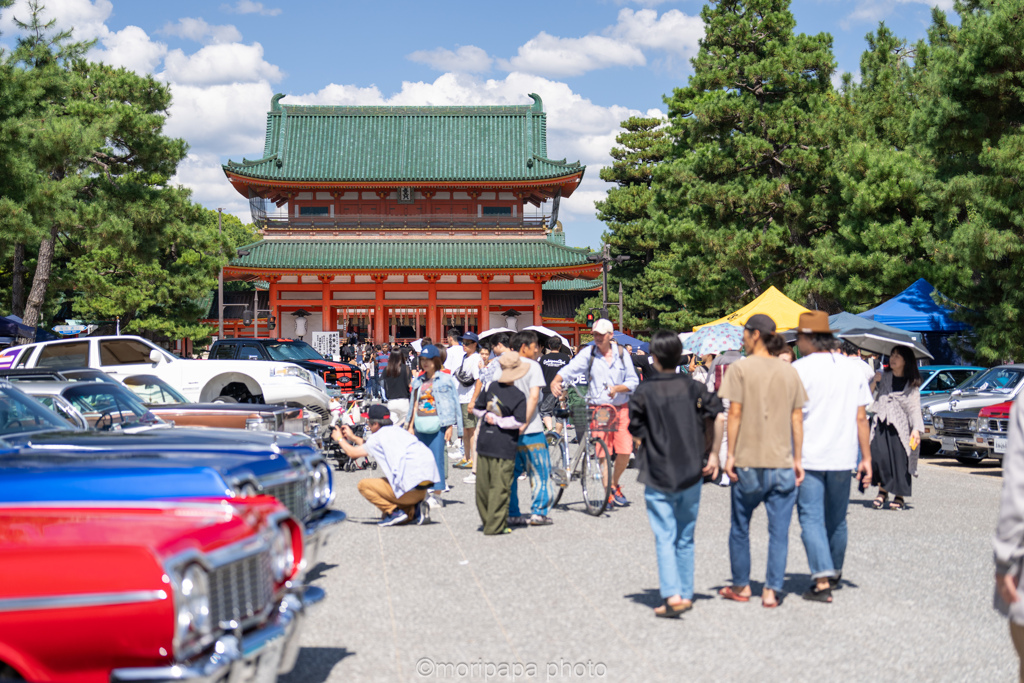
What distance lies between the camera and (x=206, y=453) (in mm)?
4820

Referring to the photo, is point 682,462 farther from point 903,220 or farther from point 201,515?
point 903,220

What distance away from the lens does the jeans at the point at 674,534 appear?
5691mm

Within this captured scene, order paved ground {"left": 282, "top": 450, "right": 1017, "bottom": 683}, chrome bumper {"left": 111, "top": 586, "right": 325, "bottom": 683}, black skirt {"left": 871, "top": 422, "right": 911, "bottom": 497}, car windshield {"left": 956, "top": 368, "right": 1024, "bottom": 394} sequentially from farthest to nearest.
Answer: car windshield {"left": 956, "top": 368, "right": 1024, "bottom": 394}, black skirt {"left": 871, "top": 422, "right": 911, "bottom": 497}, paved ground {"left": 282, "top": 450, "right": 1017, "bottom": 683}, chrome bumper {"left": 111, "top": 586, "right": 325, "bottom": 683}

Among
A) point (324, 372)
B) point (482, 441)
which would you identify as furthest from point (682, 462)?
point (324, 372)

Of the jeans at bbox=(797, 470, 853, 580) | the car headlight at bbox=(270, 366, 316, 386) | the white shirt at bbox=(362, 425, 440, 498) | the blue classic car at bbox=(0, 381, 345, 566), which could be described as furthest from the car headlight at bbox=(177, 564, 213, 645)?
the car headlight at bbox=(270, 366, 316, 386)

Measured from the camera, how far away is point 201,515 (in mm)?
3598

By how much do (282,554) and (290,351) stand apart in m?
19.9

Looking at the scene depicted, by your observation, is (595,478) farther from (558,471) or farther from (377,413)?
(377,413)

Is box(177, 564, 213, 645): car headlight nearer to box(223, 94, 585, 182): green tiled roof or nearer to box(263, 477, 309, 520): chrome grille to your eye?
box(263, 477, 309, 520): chrome grille

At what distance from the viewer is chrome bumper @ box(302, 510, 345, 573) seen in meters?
4.87

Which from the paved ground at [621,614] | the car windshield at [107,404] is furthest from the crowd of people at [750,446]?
the car windshield at [107,404]

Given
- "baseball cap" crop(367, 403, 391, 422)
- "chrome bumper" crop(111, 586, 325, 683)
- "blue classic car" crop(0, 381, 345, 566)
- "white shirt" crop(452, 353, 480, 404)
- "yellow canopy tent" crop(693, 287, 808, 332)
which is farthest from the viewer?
"yellow canopy tent" crop(693, 287, 808, 332)

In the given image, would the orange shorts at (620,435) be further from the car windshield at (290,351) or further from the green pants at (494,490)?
the car windshield at (290,351)

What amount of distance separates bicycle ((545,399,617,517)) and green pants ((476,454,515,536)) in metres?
1.31
